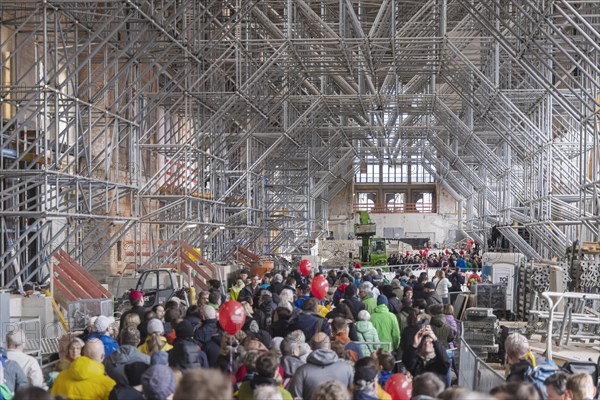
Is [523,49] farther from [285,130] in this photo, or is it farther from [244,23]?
[285,130]

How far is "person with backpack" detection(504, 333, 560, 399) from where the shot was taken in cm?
807

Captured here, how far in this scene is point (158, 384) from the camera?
254 inches

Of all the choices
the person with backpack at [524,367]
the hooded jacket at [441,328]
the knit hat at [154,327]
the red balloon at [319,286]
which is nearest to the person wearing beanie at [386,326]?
the hooded jacket at [441,328]

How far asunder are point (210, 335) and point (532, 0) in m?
13.7

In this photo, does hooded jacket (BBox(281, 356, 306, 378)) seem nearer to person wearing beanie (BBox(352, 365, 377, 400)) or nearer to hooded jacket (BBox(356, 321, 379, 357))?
person wearing beanie (BBox(352, 365, 377, 400))

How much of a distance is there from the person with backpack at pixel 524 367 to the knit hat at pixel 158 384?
9.70 ft

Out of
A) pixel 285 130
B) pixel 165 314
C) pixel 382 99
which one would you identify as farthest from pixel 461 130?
pixel 165 314

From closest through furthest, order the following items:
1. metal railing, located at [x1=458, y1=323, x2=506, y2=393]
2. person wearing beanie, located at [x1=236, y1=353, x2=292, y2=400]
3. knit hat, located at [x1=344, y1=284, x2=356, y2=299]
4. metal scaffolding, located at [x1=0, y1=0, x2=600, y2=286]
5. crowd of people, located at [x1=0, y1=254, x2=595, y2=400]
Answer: crowd of people, located at [x1=0, y1=254, x2=595, y2=400]
person wearing beanie, located at [x1=236, y1=353, x2=292, y2=400]
metal railing, located at [x1=458, y1=323, x2=506, y2=393]
knit hat, located at [x1=344, y1=284, x2=356, y2=299]
metal scaffolding, located at [x1=0, y1=0, x2=600, y2=286]

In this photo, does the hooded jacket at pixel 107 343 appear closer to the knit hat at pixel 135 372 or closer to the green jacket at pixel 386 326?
the knit hat at pixel 135 372

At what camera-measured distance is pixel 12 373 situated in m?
8.47

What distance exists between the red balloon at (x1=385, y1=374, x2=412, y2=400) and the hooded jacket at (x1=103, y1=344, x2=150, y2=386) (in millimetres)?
2231

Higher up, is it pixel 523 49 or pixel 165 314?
pixel 523 49

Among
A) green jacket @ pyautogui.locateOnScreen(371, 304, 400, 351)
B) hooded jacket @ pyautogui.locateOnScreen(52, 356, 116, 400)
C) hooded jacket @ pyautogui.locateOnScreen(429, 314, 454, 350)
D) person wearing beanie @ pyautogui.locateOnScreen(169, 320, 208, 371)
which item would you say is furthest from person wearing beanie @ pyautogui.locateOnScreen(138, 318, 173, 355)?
hooded jacket @ pyautogui.locateOnScreen(429, 314, 454, 350)

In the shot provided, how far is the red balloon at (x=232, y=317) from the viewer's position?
10188 mm
